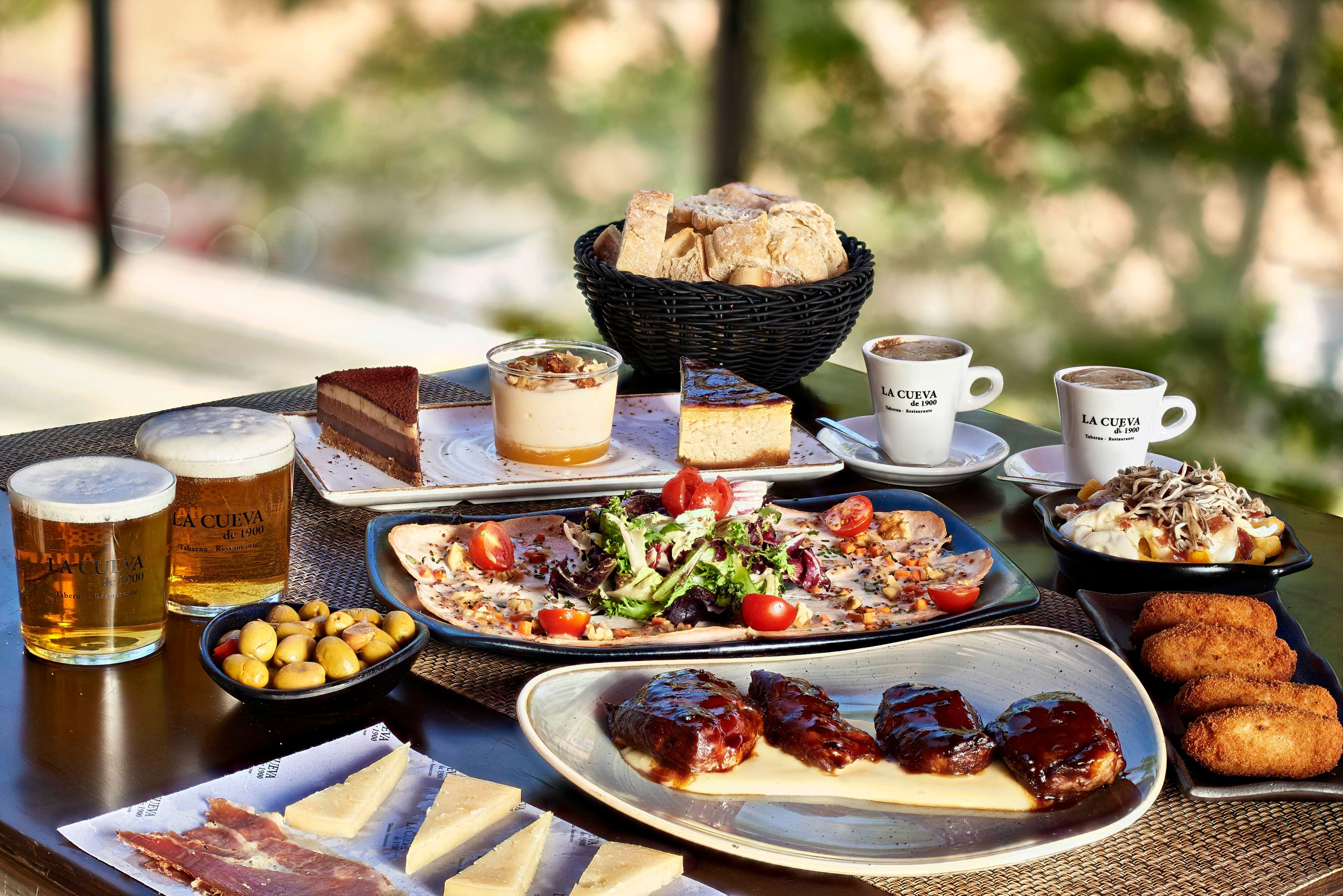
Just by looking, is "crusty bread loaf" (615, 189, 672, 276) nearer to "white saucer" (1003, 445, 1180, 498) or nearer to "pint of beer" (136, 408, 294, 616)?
"white saucer" (1003, 445, 1180, 498)

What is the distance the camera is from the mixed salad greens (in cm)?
184

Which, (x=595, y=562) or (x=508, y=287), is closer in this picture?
(x=595, y=562)

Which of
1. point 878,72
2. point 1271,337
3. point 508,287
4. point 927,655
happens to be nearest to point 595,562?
point 927,655

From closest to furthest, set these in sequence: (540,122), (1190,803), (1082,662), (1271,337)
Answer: (1190,803)
(1082,662)
(1271,337)
(540,122)

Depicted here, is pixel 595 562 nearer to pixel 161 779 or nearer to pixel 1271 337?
pixel 161 779

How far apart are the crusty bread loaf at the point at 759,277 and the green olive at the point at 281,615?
4.85 feet

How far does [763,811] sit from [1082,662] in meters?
0.48

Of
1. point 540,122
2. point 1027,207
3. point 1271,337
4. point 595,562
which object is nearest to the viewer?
point 595,562

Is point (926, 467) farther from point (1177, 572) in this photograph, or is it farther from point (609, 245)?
point (609, 245)

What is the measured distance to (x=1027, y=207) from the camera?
7.56 meters

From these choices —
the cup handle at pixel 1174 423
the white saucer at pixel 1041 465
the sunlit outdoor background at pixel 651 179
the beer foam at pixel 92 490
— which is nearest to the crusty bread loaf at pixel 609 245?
the white saucer at pixel 1041 465

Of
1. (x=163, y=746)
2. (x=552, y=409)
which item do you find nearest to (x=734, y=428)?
(x=552, y=409)

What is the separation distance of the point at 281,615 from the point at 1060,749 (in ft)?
2.97

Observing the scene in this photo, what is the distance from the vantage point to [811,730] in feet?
4.70
